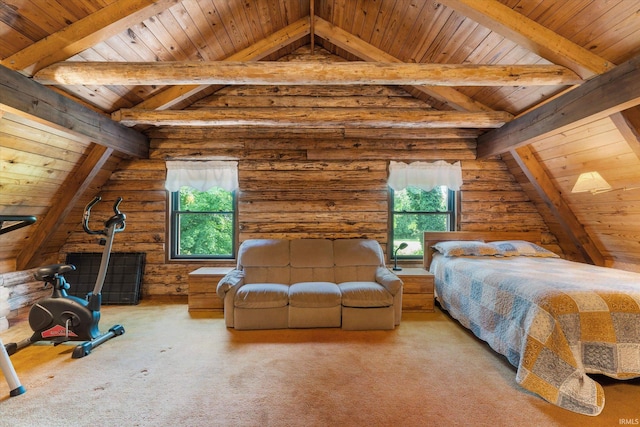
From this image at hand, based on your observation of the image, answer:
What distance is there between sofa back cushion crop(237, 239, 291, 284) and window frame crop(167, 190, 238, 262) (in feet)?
2.10

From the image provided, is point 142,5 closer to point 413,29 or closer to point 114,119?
point 114,119

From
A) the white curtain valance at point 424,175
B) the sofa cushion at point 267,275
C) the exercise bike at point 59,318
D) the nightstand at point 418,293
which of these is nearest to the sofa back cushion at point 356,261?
the nightstand at point 418,293

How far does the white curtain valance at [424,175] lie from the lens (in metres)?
4.45

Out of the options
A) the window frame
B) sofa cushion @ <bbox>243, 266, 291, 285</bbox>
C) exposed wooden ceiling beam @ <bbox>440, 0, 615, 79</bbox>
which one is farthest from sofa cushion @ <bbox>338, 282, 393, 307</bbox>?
exposed wooden ceiling beam @ <bbox>440, 0, 615, 79</bbox>

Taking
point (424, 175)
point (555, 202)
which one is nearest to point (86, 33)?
point (424, 175)

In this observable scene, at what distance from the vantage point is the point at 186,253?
463 centimetres

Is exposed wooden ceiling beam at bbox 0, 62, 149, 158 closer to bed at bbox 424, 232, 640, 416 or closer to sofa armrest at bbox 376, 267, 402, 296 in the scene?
sofa armrest at bbox 376, 267, 402, 296

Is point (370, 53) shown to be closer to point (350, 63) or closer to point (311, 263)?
point (350, 63)

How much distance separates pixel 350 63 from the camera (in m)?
2.74

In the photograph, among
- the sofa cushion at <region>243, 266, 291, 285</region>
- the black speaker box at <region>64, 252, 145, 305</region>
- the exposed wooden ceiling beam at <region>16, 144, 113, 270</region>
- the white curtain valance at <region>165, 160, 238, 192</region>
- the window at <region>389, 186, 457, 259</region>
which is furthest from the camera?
the window at <region>389, 186, 457, 259</region>

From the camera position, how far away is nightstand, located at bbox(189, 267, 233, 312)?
390 centimetres

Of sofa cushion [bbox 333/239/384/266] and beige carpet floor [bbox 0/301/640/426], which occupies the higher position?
sofa cushion [bbox 333/239/384/266]

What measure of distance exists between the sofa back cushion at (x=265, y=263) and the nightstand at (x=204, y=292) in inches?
13.3

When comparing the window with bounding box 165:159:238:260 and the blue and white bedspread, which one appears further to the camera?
the window with bounding box 165:159:238:260
